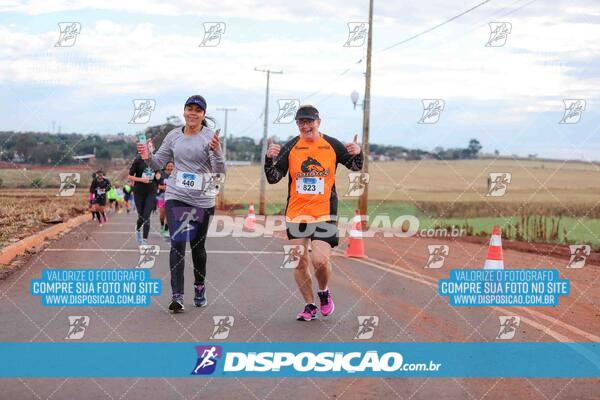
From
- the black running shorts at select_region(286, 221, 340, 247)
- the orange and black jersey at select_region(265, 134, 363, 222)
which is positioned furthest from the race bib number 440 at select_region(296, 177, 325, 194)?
the black running shorts at select_region(286, 221, 340, 247)

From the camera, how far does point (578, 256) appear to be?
Result: 18703mm

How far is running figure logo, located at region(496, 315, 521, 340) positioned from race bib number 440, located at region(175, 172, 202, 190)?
3396mm

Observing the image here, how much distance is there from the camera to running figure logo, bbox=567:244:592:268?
17.2 meters

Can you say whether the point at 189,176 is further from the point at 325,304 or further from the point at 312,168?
the point at 325,304

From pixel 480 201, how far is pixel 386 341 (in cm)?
3605

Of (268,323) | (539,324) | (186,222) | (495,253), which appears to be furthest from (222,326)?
(495,253)

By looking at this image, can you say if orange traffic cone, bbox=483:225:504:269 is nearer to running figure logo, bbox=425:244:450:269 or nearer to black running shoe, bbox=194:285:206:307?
running figure logo, bbox=425:244:450:269

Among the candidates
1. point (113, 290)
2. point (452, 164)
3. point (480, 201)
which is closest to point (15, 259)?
point (113, 290)

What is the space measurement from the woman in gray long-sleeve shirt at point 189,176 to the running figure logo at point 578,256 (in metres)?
9.48

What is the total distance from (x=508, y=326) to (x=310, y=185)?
2.40m

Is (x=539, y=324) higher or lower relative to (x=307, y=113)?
lower

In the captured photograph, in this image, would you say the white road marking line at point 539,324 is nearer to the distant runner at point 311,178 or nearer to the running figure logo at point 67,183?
the distant runner at point 311,178

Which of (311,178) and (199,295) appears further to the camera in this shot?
(199,295)

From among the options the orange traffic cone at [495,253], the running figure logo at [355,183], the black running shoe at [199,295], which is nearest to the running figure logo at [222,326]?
the black running shoe at [199,295]
